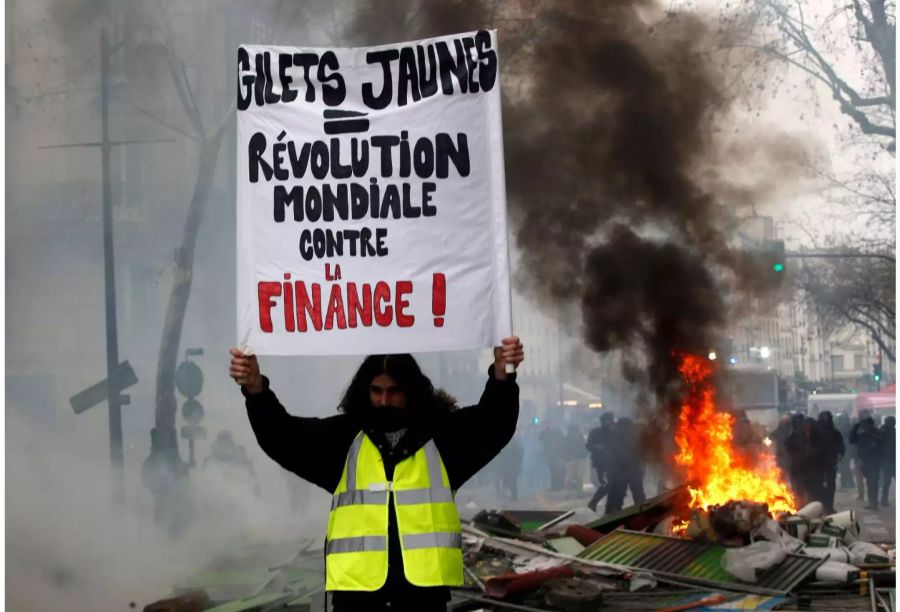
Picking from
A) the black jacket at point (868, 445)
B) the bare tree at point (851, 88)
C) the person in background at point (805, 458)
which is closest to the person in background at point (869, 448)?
the black jacket at point (868, 445)

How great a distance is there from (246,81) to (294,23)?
5.02 metres

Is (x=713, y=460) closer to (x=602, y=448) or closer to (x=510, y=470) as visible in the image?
(x=602, y=448)

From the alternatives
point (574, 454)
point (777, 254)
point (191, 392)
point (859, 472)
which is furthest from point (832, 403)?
point (191, 392)

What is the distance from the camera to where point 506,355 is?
4094mm

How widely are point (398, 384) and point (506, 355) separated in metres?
0.39

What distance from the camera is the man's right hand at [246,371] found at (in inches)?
163

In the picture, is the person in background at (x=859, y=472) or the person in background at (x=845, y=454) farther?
the person in background at (x=845, y=454)

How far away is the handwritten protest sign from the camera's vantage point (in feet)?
14.1

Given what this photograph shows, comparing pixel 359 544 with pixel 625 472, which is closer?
pixel 359 544

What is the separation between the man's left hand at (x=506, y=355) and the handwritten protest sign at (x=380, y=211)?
0.44 ft

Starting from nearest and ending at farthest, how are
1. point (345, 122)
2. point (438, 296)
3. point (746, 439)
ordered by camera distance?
point (438, 296) < point (345, 122) < point (746, 439)

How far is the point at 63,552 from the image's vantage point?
28.5ft

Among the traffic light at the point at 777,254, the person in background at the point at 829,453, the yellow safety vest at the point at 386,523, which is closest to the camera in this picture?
the yellow safety vest at the point at 386,523

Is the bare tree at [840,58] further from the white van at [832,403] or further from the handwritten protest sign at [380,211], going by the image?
the handwritten protest sign at [380,211]
